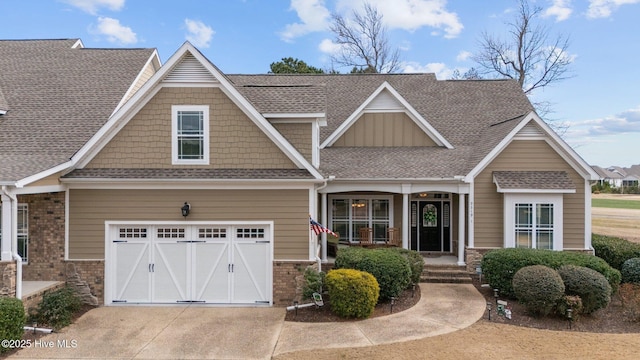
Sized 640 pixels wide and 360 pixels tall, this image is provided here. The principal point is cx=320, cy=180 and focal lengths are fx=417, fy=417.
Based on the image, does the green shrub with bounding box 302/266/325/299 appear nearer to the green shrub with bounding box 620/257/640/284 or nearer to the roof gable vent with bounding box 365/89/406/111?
the roof gable vent with bounding box 365/89/406/111

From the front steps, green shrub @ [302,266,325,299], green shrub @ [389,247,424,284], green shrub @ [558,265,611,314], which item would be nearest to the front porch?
the front steps

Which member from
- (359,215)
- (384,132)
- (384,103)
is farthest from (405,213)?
(384,103)

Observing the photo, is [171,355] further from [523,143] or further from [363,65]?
[363,65]

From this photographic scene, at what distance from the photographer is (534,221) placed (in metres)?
13.2

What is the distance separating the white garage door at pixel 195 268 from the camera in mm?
10977

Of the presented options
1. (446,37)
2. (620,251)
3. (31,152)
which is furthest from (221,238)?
(446,37)

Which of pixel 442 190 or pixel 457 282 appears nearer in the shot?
pixel 457 282

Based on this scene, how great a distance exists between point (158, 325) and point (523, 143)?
1183cm

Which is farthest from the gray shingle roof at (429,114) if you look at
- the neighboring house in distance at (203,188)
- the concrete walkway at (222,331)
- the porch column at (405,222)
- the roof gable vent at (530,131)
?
the concrete walkway at (222,331)

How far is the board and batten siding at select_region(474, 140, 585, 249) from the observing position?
1330 centimetres

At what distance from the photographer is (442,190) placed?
1393 cm

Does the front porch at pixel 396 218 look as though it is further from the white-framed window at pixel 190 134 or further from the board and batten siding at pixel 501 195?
the white-framed window at pixel 190 134

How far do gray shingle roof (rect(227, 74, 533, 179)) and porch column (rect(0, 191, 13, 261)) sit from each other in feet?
20.7

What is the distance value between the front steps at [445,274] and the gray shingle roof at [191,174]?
5438 mm
